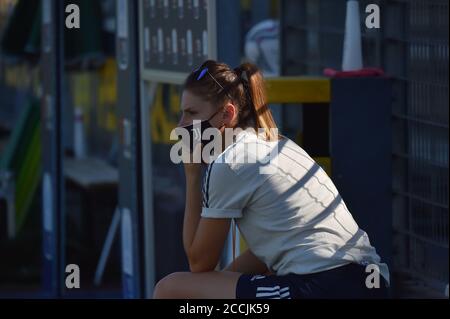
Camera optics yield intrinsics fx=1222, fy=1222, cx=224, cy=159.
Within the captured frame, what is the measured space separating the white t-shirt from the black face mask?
13 cm

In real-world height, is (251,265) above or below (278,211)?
below

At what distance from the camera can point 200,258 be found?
10.7 ft

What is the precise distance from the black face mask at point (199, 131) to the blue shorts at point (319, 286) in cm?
43

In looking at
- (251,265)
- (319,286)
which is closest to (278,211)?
(319,286)

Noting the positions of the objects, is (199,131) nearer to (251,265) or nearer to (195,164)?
(195,164)

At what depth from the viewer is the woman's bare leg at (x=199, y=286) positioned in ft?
10.6

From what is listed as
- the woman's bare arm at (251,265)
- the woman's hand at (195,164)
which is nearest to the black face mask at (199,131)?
the woman's hand at (195,164)

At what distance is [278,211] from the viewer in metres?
3.17

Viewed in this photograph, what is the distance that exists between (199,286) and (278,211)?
302 millimetres

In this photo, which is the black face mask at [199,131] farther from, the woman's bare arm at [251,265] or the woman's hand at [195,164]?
the woman's bare arm at [251,265]
